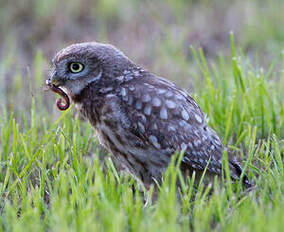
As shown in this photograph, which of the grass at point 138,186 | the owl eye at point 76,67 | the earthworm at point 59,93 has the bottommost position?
the grass at point 138,186

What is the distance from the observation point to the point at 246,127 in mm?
3820

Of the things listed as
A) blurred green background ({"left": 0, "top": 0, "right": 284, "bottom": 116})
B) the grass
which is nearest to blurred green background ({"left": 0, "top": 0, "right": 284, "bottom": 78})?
blurred green background ({"left": 0, "top": 0, "right": 284, "bottom": 116})

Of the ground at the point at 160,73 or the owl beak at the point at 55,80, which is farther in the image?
the owl beak at the point at 55,80

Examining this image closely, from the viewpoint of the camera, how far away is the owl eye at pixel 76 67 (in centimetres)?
324

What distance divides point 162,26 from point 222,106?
304 centimetres

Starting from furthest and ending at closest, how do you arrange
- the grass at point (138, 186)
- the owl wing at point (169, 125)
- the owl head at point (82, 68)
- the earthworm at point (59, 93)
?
1. the earthworm at point (59, 93)
2. the owl head at point (82, 68)
3. the owl wing at point (169, 125)
4. the grass at point (138, 186)

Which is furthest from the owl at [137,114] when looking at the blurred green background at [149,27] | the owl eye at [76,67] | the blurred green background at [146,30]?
the blurred green background at [149,27]

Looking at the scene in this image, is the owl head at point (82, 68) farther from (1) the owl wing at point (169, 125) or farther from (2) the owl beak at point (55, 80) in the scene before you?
(1) the owl wing at point (169, 125)

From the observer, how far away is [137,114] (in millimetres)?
3105

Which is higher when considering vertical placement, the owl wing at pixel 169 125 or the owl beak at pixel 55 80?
the owl beak at pixel 55 80

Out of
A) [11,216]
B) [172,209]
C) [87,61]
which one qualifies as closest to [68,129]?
[87,61]

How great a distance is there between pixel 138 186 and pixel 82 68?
867 millimetres

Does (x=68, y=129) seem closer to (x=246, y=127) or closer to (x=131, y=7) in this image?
(x=246, y=127)

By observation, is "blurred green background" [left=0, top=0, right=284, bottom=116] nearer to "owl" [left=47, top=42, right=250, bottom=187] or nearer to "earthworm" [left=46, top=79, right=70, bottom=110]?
"earthworm" [left=46, top=79, right=70, bottom=110]
